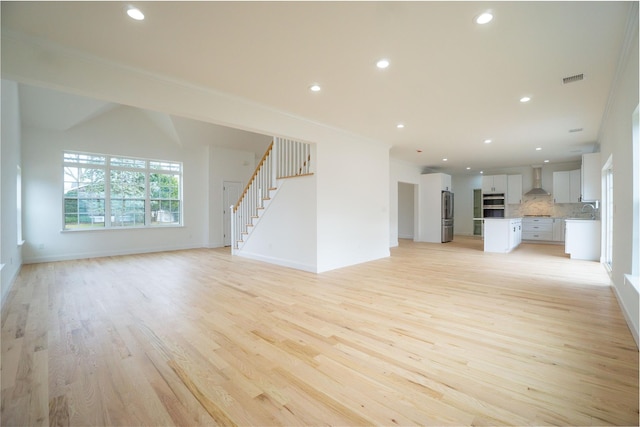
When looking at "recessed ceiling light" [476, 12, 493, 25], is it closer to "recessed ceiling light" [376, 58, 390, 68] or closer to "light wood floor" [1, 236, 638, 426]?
"recessed ceiling light" [376, 58, 390, 68]

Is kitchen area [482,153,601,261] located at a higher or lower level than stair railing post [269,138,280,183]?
lower

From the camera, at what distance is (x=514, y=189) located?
33.9ft

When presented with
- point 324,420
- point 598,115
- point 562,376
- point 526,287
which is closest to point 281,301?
point 324,420

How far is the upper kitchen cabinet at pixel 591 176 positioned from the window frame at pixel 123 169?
10694 mm

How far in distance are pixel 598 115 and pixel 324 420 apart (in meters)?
6.40

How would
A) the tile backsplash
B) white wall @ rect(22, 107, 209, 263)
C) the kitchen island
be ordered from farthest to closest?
the tile backsplash → the kitchen island → white wall @ rect(22, 107, 209, 263)

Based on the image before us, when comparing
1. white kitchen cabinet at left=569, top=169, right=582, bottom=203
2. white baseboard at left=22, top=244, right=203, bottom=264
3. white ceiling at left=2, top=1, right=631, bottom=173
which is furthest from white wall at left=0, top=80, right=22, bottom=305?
white kitchen cabinet at left=569, top=169, right=582, bottom=203

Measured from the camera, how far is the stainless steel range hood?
10.0m

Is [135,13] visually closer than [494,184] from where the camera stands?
Yes

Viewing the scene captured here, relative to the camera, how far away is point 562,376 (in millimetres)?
1931

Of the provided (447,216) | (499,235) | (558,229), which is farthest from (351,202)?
(558,229)

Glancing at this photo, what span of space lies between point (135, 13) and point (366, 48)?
2020mm

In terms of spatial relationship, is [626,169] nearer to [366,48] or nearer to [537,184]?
[366,48]

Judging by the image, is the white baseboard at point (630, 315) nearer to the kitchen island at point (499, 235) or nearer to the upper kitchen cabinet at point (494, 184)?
the kitchen island at point (499, 235)
